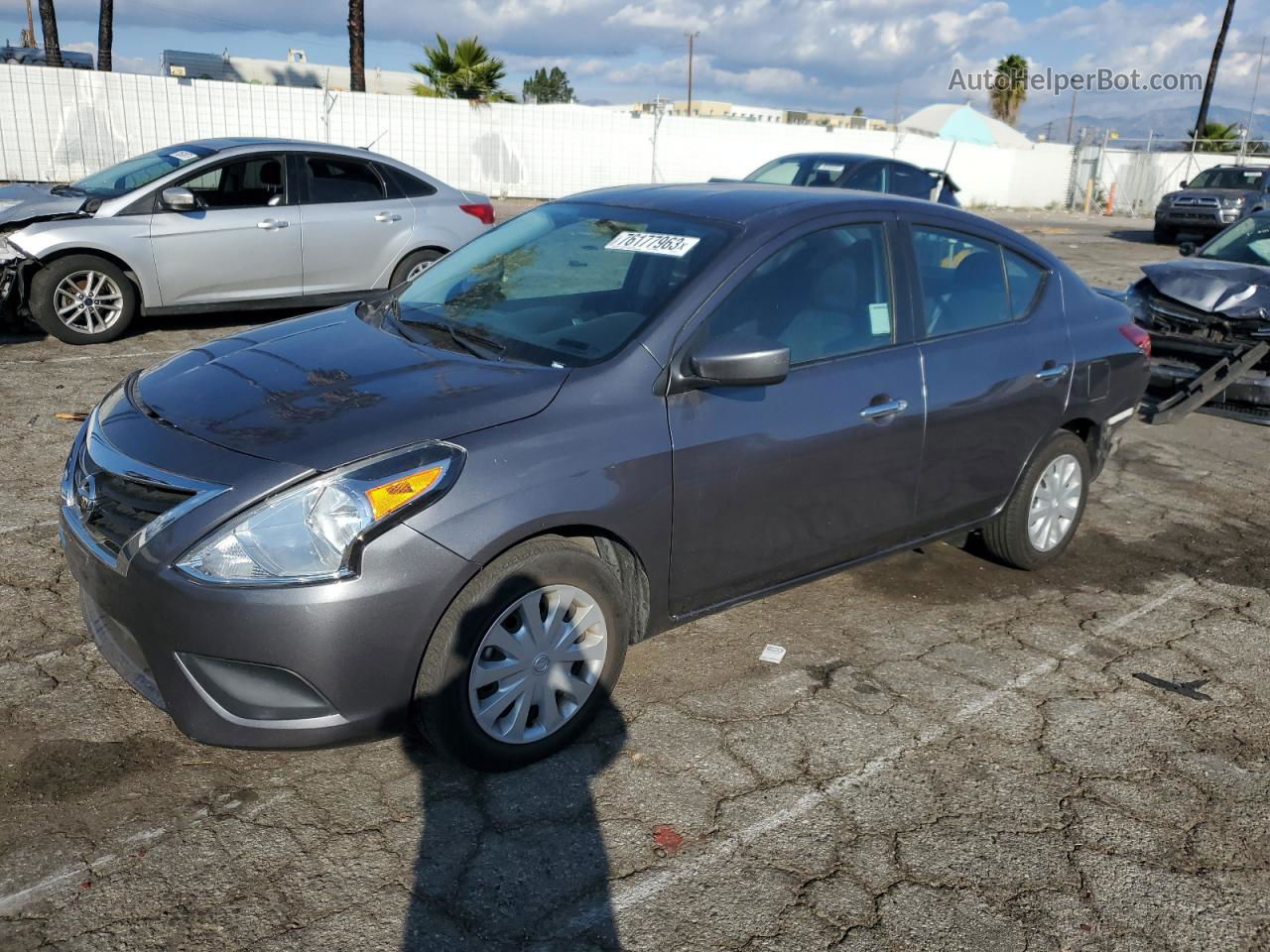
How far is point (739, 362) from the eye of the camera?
10.9 ft

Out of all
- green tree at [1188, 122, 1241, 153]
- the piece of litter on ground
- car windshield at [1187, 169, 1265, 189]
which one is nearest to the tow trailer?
the piece of litter on ground

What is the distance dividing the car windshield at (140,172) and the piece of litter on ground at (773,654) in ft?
21.8

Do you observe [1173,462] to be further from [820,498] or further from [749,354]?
[749,354]

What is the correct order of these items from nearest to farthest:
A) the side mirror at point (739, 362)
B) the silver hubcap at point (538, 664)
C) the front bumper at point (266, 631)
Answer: the front bumper at point (266, 631)
the silver hubcap at point (538, 664)
the side mirror at point (739, 362)

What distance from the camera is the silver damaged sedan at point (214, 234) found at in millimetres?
8023

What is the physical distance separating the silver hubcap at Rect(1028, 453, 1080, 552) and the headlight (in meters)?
3.13

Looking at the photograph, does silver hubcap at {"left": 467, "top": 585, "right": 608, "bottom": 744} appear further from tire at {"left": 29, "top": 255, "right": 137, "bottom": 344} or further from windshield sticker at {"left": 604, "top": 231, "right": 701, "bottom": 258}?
tire at {"left": 29, "top": 255, "right": 137, "bottom": 344}

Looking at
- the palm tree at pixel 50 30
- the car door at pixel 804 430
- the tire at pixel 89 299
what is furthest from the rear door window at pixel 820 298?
the palm tree at pixel 50 30

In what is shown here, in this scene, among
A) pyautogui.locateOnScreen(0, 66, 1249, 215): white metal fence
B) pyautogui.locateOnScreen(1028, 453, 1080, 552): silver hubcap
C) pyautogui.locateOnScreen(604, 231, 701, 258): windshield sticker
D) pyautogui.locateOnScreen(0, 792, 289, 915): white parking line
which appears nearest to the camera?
pyautogui.locateOnScreen(0, 792, 289, 915): white parking line

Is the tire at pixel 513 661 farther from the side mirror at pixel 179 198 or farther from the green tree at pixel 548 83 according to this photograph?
the green tree at pixel 548 83

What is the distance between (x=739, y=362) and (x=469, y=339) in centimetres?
99

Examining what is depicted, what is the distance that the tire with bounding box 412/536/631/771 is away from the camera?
2973 millimetres

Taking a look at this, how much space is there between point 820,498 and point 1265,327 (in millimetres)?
5596

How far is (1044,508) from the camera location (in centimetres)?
495
